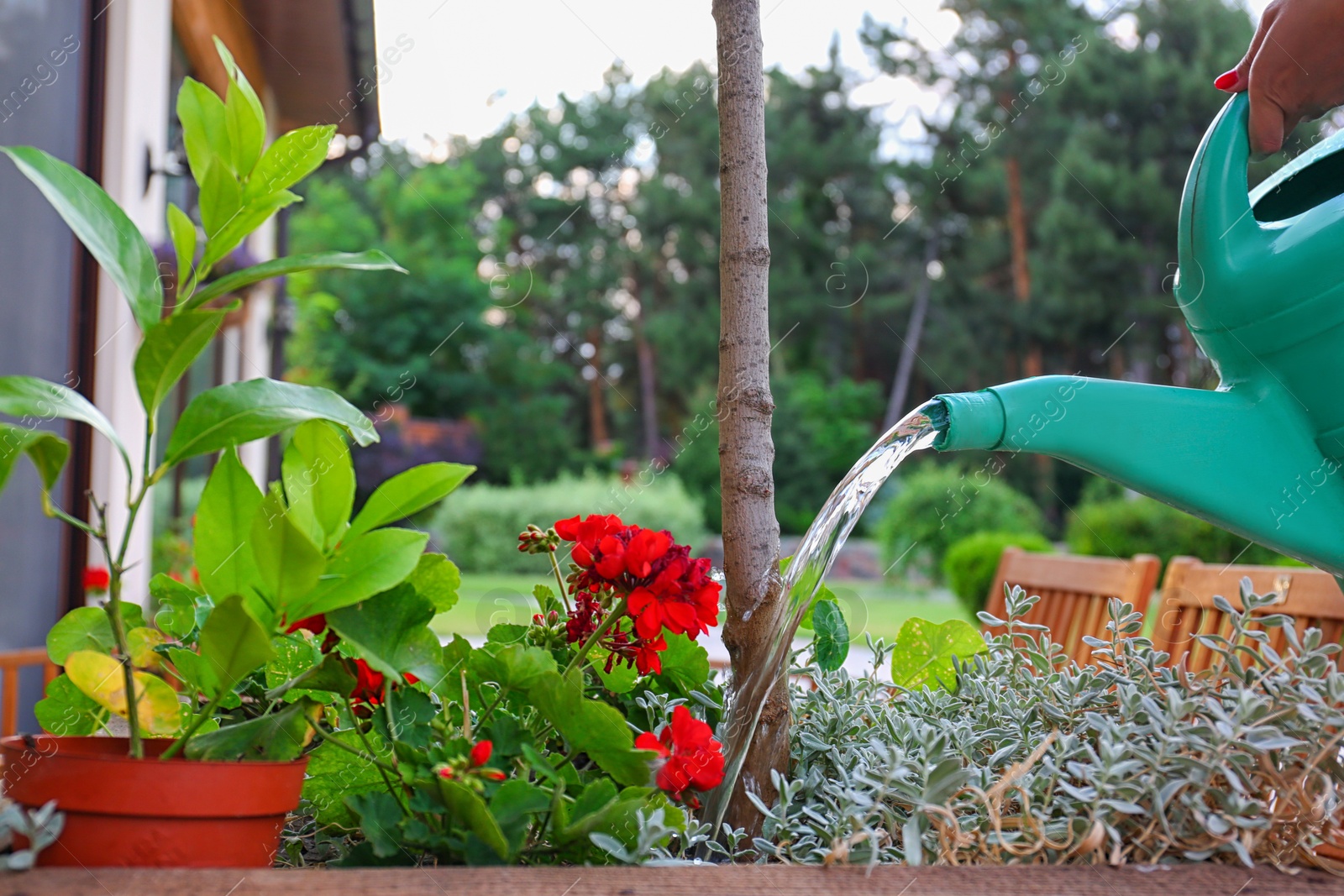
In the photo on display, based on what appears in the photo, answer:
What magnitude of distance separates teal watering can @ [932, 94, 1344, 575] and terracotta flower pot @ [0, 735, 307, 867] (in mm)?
429

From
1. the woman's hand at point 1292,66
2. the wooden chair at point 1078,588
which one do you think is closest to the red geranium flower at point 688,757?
the woman's hand at point 1292,66

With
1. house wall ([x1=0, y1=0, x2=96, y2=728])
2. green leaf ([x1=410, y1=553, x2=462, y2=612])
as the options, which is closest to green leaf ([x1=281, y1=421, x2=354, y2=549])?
green leaf ([x1=410, y1=553, x2=462, y2=612])

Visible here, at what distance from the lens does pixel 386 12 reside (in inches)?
163

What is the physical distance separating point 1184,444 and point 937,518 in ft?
31.1

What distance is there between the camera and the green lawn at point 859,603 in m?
7.75

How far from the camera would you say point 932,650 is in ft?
2.87

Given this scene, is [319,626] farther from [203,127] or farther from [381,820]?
[203,127]

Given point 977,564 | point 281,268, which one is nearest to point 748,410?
point 281,268

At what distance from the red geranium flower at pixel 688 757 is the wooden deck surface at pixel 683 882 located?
0.12 metres

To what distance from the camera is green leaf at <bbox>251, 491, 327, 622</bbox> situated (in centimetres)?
43

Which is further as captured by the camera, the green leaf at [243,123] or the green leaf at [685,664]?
the green leaf at [685,664]

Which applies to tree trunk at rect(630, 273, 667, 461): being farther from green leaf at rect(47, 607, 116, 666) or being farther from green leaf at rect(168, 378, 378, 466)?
green leaf at rect(168, 378, 378, 466)

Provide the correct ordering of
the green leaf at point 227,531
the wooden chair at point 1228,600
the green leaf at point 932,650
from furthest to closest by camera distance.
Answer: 1. the wooden chair at point 1228,600
2. the green leaf at point 932,650
3. the green leaf at point 227,531

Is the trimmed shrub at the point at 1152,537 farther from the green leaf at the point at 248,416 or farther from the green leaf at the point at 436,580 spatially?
the green leaf at the point at 248,416
